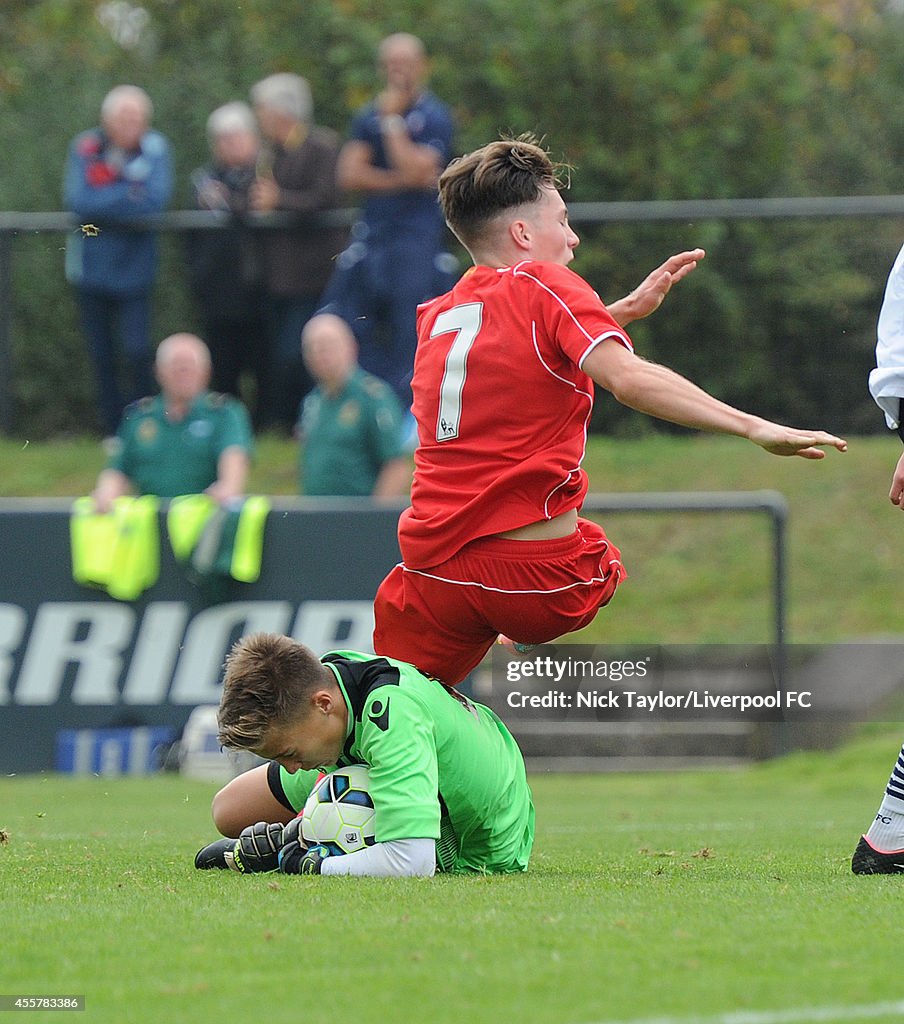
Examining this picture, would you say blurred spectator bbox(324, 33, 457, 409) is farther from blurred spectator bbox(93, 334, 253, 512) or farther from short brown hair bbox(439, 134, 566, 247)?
short brown hair bbox(439, 134, 566, 247)

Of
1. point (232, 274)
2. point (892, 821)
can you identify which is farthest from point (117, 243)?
point (892, 821)

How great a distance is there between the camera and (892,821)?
534 cm

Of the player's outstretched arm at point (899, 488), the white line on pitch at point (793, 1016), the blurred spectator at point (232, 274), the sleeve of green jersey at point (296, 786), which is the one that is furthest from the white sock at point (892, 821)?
the blurred spectator at point (232, 274)

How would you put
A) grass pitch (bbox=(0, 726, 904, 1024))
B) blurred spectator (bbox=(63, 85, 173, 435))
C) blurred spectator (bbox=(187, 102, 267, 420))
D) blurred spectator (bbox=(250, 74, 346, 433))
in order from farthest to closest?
blurred spectator (bbox=(187, 102, 267, 420))
blurred spectator (bbox=(250, 74, 346, 433))
blurred spectator (bbox=(63, 85, 173, 435))
grass pitch (bbox=(0, 726, 904, 1024))

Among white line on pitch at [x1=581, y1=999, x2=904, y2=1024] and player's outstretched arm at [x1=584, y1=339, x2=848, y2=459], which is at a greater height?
player's outstretched arm at [x1=584, y1=339, x2=848, y2=459]

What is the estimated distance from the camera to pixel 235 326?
14281 millimetres

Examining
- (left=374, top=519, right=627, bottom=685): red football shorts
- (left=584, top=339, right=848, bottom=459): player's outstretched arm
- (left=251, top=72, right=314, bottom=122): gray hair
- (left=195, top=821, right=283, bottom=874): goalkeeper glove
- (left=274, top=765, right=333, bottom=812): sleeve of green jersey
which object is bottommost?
(left=195, top=821, right=283, bottom=874): goalkeeper glove

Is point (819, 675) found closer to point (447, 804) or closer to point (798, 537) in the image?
point (798, 537)

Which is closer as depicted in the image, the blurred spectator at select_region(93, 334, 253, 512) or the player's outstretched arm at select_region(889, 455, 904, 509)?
the player's outstretched arm at select_region(889, 455, 904, 509)

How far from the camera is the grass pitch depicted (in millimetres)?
3387

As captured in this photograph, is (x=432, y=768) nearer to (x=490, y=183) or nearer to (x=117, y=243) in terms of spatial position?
(x=490, y=183)

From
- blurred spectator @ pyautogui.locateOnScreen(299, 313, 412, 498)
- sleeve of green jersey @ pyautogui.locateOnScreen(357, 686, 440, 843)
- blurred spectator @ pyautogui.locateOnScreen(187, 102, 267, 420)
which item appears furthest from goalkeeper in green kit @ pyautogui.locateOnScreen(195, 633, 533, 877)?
blurred spectator @ pyautogui.locateOnScreen(187, 102, 267, 420)

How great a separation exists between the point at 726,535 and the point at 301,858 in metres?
9.45

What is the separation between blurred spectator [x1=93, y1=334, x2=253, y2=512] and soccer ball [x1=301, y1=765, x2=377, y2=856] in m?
6.42
